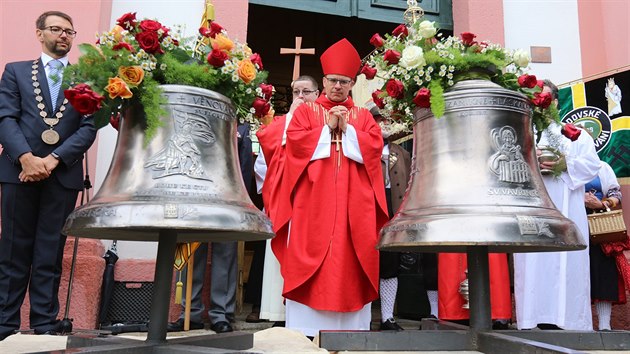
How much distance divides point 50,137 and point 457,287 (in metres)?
3.14

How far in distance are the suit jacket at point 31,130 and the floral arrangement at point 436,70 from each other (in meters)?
2.03

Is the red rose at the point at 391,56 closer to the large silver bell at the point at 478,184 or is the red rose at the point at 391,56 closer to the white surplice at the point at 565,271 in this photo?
the large silver bell at the point at 478,184

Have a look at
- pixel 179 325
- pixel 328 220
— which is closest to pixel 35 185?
pixel 179 325

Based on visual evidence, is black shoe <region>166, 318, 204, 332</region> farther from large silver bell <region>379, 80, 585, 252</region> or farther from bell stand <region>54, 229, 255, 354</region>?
large silver bell <region>379, 80, 585, 252</region>

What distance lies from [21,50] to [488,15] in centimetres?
467

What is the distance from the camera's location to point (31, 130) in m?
3.93

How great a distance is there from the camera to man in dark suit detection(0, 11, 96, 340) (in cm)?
373

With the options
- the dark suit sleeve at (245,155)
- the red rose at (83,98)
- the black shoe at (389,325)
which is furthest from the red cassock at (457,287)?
the red rose at (83,98)

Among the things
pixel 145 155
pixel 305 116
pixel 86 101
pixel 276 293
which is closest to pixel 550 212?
pixel 145 155

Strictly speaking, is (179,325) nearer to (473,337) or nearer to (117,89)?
(473,337)

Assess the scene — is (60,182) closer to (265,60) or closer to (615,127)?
(615,127)

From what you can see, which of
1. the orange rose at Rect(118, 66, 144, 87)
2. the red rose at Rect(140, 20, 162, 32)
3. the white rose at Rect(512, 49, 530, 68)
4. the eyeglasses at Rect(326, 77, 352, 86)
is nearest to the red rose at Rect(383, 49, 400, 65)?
the white rose at Rect(512, 49, 530, 68)

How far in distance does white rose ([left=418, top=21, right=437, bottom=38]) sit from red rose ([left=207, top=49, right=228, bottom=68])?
3.30ft

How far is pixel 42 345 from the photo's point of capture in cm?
266
